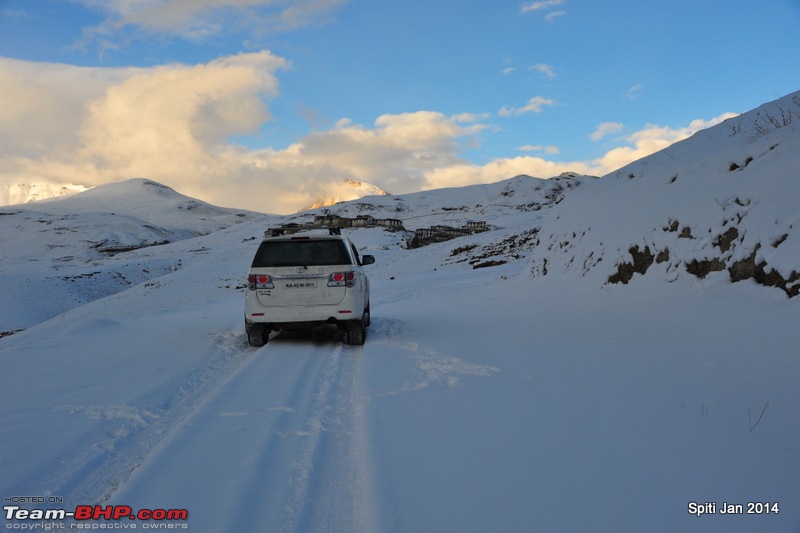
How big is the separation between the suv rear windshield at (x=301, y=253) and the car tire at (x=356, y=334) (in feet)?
3.43

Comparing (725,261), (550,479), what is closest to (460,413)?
(550,479)

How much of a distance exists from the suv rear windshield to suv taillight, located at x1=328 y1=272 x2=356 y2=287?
0.20m

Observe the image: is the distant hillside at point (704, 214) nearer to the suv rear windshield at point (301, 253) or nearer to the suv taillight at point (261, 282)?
the suv rear windshield at point (301, 253)

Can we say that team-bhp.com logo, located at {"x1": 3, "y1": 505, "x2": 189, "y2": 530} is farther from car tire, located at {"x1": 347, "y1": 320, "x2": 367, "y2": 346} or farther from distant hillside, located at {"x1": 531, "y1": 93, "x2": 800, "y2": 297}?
distant hillside, located at {"x1": 531, "y1": 93, "x2": 800, "y2": 297}

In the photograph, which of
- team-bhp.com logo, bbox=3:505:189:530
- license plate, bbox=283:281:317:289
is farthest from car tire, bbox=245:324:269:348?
team-bhp.com logo, bbox=3:505:189:530

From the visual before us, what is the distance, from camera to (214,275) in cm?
3344

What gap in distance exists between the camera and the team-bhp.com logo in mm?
2887

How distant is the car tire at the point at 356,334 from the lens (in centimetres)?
793

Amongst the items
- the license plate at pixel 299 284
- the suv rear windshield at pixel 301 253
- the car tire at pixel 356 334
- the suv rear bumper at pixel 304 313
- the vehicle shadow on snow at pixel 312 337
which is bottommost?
the vehicle shadow on snow at pixel 312 337

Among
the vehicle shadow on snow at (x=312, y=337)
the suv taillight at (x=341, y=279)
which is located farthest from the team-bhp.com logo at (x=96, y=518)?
the vehicle shadow on snow at (x=312, y=337)

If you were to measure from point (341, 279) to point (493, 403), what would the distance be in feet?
12.3

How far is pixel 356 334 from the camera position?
8000 millimetres

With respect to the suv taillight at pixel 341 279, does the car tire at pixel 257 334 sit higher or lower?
lower

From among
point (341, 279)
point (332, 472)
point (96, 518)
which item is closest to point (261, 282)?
point (341, 279)
